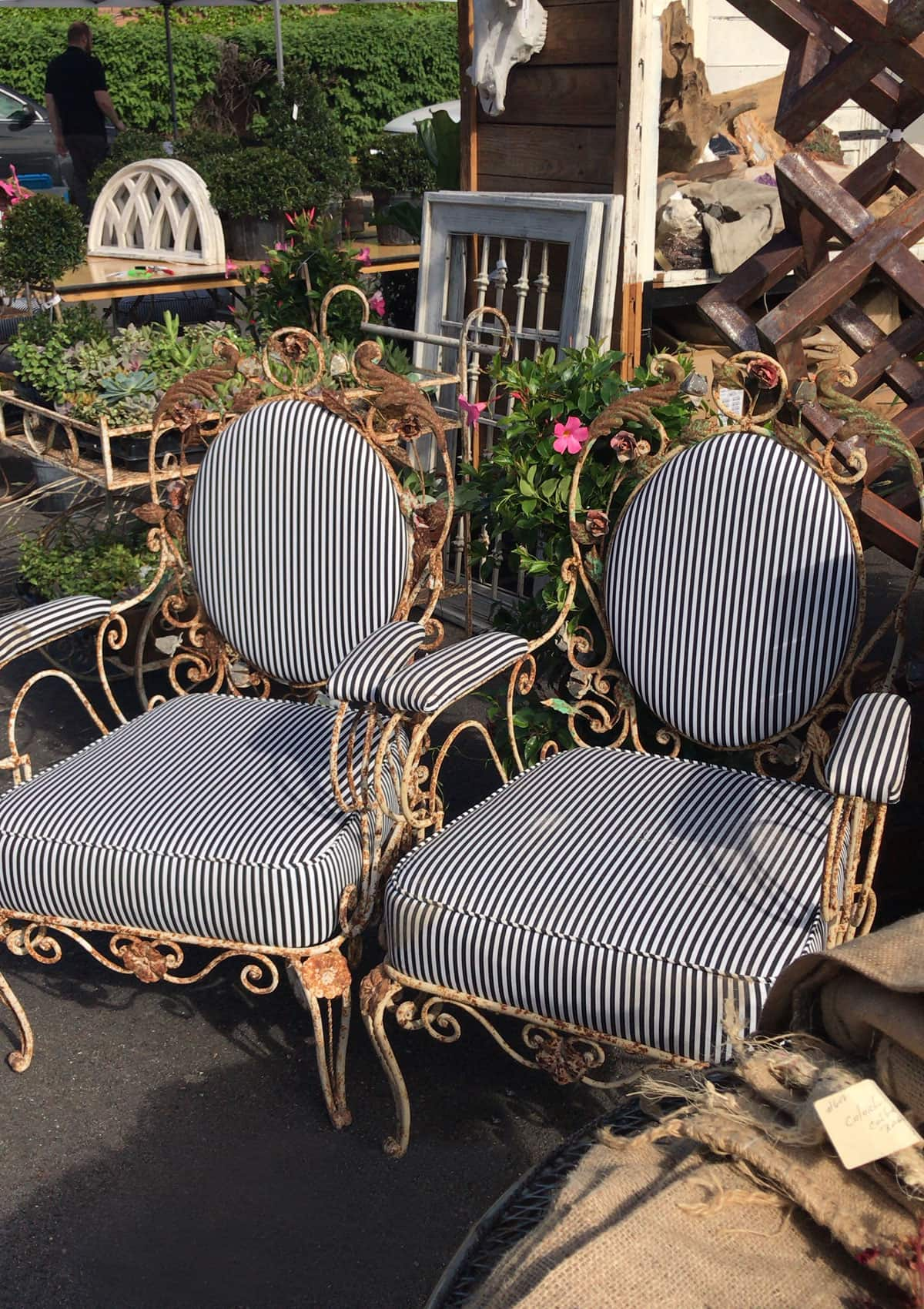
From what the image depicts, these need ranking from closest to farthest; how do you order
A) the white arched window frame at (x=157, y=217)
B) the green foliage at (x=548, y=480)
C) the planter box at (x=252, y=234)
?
the green foliage at (x=548, y=480)
the white arched window frame at (x=157, y=217)
the planter box at (x=252, y=234)

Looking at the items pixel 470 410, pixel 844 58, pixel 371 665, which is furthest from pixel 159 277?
pixel 371 665

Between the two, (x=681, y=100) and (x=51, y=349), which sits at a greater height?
(x=681, y=100)

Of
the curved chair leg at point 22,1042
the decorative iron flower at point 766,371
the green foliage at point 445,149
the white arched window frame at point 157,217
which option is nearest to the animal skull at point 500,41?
the green foliage at point 445,149

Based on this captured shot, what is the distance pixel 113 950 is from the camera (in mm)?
2398

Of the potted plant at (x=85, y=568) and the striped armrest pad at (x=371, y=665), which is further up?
the striped armrest pad at (x=371, y=665)

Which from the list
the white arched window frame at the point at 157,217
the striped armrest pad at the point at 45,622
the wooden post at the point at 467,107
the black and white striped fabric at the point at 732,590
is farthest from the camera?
the white arched window frame at the point at 157,217

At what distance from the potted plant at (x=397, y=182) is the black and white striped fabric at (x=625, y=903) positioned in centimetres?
419

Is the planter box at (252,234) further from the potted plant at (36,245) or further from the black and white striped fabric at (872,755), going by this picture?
the black and white striped fabric at (872,755)

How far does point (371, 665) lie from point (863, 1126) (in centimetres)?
130

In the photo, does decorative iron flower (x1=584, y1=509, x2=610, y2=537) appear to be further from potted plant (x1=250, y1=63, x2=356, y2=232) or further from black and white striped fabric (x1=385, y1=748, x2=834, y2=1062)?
potted plant (x1=250, y1=63, x2=356, y2=232)

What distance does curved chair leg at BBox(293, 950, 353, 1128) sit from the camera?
2.27 metres

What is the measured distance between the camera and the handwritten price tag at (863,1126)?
1128 mm

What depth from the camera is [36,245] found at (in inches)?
172

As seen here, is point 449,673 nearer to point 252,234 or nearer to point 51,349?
point 51,349
